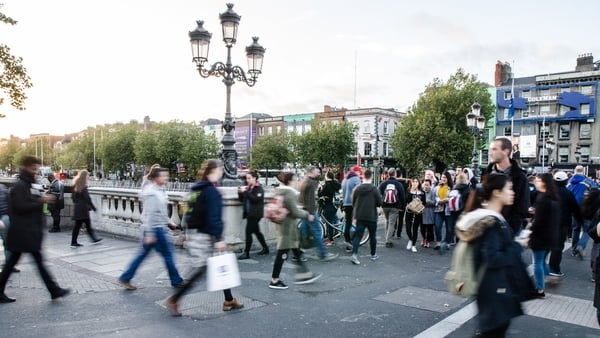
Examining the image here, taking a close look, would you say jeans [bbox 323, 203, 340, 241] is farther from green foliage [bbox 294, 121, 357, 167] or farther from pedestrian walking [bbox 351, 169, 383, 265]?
green foliage [bbox 294, 121, 357, 167]

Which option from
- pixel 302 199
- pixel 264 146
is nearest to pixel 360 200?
pixel 302 199

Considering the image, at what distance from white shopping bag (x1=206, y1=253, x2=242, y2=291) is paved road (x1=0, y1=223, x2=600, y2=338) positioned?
Answer: 446 millimetres

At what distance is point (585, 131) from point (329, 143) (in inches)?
1201

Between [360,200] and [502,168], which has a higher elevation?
[502,168]

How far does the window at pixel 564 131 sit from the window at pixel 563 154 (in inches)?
49.5

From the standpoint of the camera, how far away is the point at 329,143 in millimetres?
54156

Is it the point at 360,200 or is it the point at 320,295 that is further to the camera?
the point at 360,200

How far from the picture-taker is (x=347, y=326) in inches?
184

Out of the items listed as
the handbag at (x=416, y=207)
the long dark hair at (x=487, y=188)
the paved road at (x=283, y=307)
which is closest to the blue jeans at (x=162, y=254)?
the paved road at (x=283, y=307)

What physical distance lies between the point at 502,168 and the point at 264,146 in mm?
57479

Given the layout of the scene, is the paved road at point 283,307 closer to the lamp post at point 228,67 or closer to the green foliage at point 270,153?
the lamp post at point 228,67

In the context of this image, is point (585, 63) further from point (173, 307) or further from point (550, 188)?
point (173, 307)

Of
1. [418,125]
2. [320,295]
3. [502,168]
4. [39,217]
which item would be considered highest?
[418,125]

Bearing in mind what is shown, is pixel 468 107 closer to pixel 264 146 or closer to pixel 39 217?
pixel 264 146
